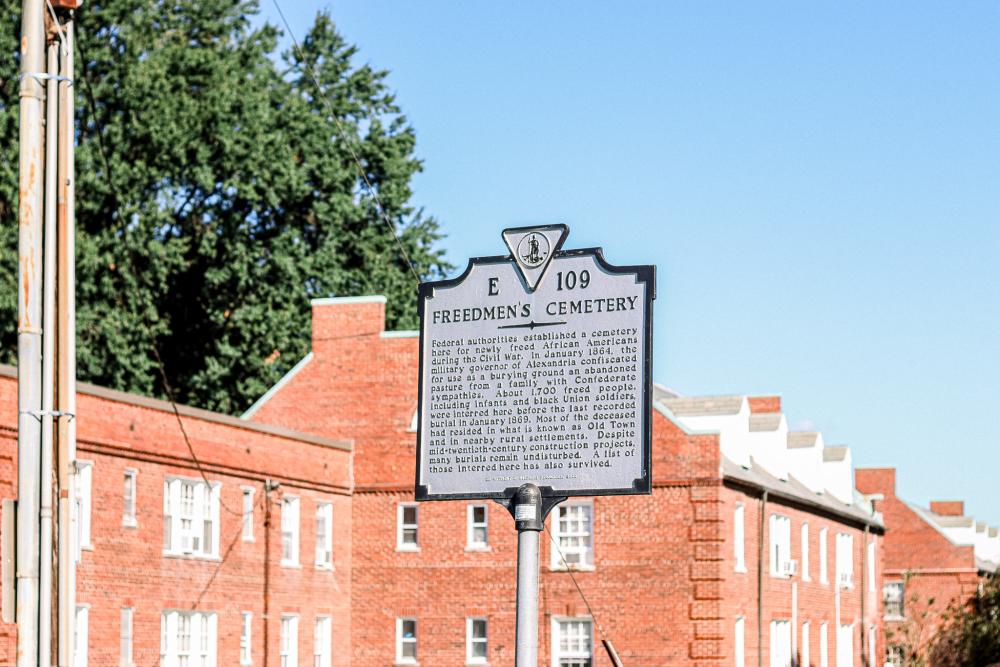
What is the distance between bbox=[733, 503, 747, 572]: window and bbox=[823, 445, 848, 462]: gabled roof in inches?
534

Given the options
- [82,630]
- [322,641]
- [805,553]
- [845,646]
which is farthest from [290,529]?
[845,646]

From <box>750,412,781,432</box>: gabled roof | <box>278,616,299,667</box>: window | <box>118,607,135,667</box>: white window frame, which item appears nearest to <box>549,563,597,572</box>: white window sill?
<box>278,616,299,667</box>: window

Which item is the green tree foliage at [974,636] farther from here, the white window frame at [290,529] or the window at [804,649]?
the white window frame at [290,529]

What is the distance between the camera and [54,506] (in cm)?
1471

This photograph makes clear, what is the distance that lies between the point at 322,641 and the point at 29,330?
30036mm

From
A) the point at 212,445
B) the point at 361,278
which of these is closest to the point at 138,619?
the point at 212,445

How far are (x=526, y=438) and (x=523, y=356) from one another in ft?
2.14

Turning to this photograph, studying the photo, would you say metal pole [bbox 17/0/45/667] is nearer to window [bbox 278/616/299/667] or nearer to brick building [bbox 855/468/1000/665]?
window [bbox 278/616/299/667]

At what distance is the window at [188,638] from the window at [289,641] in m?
3.06

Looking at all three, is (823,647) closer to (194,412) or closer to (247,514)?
(247,514)

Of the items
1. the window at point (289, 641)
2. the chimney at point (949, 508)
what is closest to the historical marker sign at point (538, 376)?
the window at point (289, 641)

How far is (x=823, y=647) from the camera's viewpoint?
51.6 metres

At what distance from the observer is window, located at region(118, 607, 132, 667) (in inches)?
1421

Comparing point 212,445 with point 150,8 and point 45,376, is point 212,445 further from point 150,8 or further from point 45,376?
point 45,376
